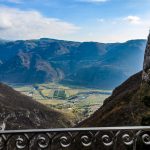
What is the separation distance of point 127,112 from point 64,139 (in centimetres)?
4867

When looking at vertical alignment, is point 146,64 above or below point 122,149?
above

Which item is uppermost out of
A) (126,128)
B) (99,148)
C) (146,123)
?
(126,128)

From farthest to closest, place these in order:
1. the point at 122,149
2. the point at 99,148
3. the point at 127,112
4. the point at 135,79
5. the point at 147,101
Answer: the point at 135,79 → the point at 127,112 → the point at 99,148 → the point at 122,149 → the point at 147,101

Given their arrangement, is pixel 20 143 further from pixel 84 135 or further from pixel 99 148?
pixel 99 148

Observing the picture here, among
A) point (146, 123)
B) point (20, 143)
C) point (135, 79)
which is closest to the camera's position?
point (20, 143)

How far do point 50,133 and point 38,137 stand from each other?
0.92 feet

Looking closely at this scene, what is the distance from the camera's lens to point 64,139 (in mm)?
8734

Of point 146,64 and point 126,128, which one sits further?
point 146,64

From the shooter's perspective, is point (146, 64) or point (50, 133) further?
point (146, 64)

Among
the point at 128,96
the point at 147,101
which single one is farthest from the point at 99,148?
the point at 128,96

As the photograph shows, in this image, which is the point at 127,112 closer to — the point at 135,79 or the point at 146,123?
the point at 146,123

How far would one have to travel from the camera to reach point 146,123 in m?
17.0

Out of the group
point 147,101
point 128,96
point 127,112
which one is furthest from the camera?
point 128,96

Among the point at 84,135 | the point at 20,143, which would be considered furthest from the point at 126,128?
the point at 20,143
